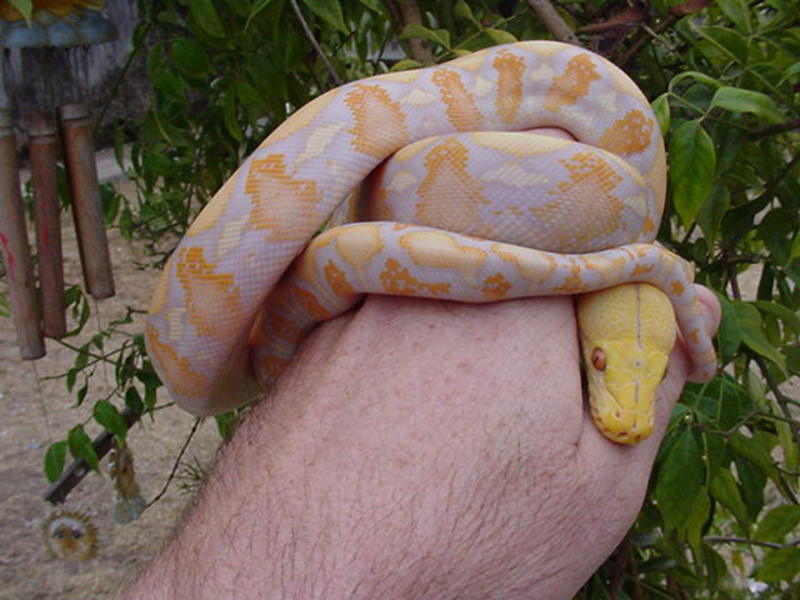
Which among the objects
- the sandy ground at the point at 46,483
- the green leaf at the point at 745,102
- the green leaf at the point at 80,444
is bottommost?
the sandy ground at the point at 46,483

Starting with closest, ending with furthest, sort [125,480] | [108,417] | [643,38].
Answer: [643,38], [108,417], [125,480]

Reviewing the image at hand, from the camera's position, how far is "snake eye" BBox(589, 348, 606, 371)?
1253mm

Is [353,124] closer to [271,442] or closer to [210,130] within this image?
[271,442]

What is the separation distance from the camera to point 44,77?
5.82ft

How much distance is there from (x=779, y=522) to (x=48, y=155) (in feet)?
4.96

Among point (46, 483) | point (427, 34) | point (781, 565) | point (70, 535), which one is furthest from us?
Result: point (46, 483)

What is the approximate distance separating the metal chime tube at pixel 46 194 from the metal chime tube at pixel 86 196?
33 mm

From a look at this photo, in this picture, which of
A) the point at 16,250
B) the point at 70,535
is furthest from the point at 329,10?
the point at 70,535

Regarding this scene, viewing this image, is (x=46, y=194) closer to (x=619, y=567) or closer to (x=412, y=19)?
(x=412, y=19)

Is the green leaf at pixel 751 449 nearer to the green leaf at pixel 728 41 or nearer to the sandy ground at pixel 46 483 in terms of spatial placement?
the green leaf at pixel 728 41

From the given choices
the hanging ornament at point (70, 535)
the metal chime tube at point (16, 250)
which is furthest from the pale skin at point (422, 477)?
the hanging ornament at point (70, 535)

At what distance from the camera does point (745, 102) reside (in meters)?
1.35

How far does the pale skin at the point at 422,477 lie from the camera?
1042 mm

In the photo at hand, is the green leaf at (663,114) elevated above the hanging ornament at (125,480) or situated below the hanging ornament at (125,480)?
above
